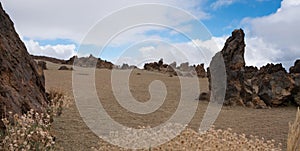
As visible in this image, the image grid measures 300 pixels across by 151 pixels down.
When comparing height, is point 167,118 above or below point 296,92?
below

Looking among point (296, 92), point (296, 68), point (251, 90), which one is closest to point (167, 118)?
point (251, 90)

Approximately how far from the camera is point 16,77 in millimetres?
6844

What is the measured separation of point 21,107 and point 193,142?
10.8 feet

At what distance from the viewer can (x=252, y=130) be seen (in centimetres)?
919

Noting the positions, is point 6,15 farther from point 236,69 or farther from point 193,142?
point 236,69

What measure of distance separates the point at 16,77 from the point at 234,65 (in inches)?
372

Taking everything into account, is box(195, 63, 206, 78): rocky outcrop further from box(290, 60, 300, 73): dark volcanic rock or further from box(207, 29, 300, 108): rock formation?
box(207, 29, 300, 108): rock formation

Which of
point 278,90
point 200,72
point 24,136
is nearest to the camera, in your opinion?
point 24,136

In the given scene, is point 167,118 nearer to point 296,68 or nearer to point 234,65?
point 234,65

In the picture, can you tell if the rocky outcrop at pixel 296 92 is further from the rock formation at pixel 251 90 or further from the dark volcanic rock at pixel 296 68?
the dark volcanic rock at pixel 296 68

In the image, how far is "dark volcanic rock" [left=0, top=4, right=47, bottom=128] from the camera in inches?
248

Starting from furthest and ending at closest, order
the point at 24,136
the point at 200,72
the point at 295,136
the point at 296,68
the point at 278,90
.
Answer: the point at 200,72 < the point at 296,68 < the point at 278,90 < the point at 24,136 < the point at 295,136

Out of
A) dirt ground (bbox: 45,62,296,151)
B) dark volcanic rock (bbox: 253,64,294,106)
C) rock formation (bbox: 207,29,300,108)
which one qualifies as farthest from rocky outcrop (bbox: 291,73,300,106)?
dirt ground (bbox: 45,62,296,151)

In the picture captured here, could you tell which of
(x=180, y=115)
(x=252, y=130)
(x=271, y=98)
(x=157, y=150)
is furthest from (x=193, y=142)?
(x=271, y=98)
